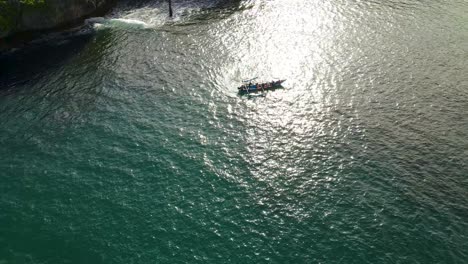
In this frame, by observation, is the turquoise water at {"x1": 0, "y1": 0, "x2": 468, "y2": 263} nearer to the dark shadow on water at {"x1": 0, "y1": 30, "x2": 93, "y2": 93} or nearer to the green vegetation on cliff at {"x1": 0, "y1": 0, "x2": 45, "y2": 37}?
the dark shadow on water at {"x1": 0, "y1": 30, "x2": 93, "y2": 93}

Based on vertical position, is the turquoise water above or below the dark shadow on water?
below

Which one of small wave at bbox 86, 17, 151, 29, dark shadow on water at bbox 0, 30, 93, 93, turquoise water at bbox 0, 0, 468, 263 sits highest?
small wave at bbox 86, 17, 151, 29

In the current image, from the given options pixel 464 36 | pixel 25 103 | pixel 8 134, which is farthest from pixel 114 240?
pixel 464 36

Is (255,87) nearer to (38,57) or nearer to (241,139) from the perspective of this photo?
(241,139)

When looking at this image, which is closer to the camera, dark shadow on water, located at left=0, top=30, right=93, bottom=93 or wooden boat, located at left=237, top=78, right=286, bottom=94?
wooden boat, located at left=237, top=78, right=286, bottom=94

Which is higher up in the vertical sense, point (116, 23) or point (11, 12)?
point (11, 12)

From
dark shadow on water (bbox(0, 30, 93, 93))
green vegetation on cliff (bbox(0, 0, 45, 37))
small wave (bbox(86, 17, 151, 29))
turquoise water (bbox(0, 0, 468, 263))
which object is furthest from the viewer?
small wave (bbox(86, 17, 151, 29))

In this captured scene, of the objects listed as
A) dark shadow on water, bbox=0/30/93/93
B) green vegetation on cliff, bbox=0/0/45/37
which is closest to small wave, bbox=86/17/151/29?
dark shadow on water, bbox=0/30/93/93

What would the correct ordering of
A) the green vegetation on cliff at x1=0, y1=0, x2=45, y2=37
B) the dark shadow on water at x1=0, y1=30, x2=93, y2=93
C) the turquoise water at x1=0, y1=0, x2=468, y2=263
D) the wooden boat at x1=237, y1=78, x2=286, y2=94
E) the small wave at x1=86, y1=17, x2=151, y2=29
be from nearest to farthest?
the turquoise water at x1=0, y1=0, x2=468, y2=263 → the wooden boat at x1=237, y1=78, x2=286, y2=94 → the dark shadow on water at x1=0, y1=30, x2=93, y2=93 → the green vegetation on cliff at x1=0, y1=0, x2=45, y2=37 → the small wave at x1=86, y1=17, x2=151, y2=29

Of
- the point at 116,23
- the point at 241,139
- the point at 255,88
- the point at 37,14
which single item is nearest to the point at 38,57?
the point at 37,14
